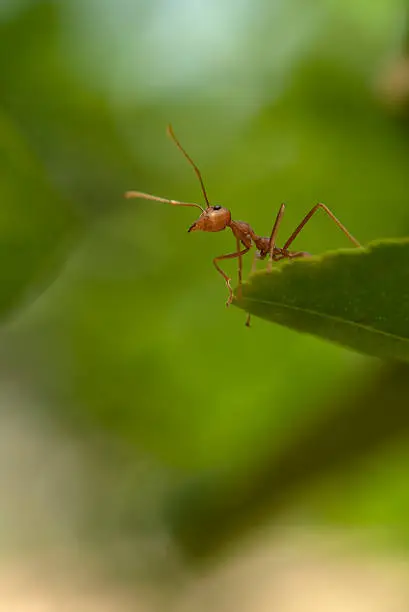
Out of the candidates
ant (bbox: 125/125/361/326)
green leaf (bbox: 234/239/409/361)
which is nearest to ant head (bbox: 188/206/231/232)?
ant (bbox: 125/125/361/326)

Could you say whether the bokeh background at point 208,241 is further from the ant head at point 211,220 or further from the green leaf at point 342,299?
the green leaf at point 342,299

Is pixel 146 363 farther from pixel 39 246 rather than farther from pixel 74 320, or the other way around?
pixel 39 246

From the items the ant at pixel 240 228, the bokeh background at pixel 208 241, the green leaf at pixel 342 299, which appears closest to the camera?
the green leaf at pixel 342 299

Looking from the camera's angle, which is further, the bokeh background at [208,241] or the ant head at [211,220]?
the bokeh background at [208,241]

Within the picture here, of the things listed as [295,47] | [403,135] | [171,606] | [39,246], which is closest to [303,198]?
[403,135]

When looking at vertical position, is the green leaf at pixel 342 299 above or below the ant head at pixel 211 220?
below

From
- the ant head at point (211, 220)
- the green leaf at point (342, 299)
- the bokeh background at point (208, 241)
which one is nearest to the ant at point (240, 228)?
the ant head at point (211, 220)
